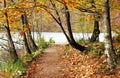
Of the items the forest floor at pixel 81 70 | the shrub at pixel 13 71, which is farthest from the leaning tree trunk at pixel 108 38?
the shrub at pixel 13 71

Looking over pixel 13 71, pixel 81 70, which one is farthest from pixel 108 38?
pixel 13 71

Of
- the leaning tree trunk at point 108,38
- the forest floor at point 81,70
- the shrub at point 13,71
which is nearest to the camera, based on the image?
Result: the leaning tree trunk at point 108,38

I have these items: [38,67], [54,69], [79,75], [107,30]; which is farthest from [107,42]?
[38,67]

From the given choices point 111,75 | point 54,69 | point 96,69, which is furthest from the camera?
point 54,69

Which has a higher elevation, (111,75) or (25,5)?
(25,5)

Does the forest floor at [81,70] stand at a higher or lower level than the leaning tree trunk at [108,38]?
lower

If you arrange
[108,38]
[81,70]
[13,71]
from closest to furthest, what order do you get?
[108,38], [81,70], [13,71]

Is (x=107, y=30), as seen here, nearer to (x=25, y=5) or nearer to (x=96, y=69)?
(x=96, y=69)

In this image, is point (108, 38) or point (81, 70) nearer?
point (108, 38)

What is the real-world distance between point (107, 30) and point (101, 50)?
2.85 meters

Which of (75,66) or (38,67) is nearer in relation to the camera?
(75,66)

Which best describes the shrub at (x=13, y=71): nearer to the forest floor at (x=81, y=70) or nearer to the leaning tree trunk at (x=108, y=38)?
the forest floor at (x=81, y=70)

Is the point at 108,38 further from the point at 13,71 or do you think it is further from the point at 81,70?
the point at 13,71

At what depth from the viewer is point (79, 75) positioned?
35.1ft
